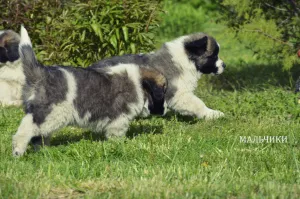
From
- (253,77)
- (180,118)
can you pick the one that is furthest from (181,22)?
(180,118)

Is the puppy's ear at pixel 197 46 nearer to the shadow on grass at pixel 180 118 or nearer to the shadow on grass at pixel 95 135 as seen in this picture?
the shadow on grass at pixel 180 118

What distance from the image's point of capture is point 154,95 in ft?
21.1

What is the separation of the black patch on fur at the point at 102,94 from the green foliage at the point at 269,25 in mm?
3574

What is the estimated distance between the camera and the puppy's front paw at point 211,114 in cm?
770

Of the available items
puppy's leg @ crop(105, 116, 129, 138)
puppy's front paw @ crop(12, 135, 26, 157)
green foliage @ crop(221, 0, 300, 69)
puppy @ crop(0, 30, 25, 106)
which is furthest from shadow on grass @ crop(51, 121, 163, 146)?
green foliage @ crop(221, 0, 300, 69)

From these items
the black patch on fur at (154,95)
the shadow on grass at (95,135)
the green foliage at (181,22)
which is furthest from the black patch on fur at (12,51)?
the green foliage at (181,22)

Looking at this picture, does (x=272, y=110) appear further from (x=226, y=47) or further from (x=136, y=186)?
(x=226, y=47)

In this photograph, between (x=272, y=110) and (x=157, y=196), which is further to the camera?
(x=272, y=110)

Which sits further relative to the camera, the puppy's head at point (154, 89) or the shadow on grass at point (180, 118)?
the shadow on grass at point (180, 118)

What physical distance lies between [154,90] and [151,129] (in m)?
0.95

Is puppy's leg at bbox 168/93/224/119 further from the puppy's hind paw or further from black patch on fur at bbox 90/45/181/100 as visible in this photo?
the puppy's hind paw

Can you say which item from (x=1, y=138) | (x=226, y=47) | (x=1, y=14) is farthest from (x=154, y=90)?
(x=226, y=47)

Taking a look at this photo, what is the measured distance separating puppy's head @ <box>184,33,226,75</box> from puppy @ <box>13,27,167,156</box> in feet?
4.88

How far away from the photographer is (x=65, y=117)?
588 cm
